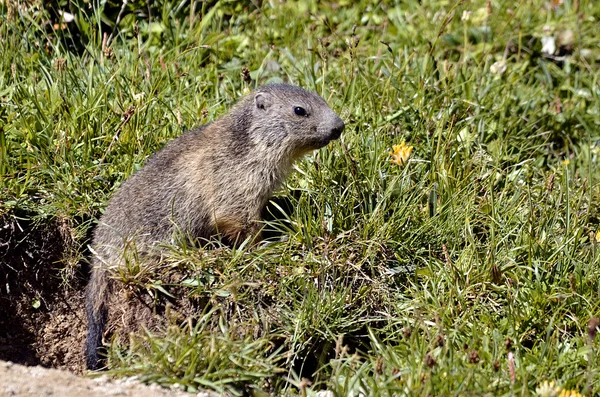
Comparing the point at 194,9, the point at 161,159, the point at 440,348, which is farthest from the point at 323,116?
the point at 194,9

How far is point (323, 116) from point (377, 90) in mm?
1158

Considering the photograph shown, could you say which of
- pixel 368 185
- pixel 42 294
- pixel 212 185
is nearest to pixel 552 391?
pixel 368 185

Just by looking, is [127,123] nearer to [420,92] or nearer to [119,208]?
[119,208]

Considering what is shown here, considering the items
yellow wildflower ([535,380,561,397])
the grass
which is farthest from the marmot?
yellow wildflower ([535,380,561,397])

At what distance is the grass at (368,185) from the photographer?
4.29m

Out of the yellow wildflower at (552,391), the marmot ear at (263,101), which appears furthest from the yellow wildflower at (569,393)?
the marmot ear at (263,101)

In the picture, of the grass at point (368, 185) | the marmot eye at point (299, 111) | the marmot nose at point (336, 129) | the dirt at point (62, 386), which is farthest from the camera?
the marmot eye at point (299, 111)

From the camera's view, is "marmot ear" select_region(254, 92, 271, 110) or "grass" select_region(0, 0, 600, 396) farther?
"marmot ear" select_region(254, 92, 271, 110)

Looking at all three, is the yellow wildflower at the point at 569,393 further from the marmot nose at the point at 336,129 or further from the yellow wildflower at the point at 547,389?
the marmot nose at the point at 336,129

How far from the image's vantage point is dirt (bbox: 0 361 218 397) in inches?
151

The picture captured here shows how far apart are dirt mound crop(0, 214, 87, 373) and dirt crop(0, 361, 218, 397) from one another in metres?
1.38

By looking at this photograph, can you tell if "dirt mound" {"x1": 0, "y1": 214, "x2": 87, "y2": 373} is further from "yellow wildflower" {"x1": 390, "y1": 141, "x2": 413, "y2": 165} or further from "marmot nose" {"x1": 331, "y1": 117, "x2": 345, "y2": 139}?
"yellow wildflower" {"x1": 390, "y1": 141, "x2": 413, "y2": 165}

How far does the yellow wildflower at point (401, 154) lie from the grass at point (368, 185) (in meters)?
0.09

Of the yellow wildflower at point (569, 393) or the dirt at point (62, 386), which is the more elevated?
the dirt at point (62, 386)
